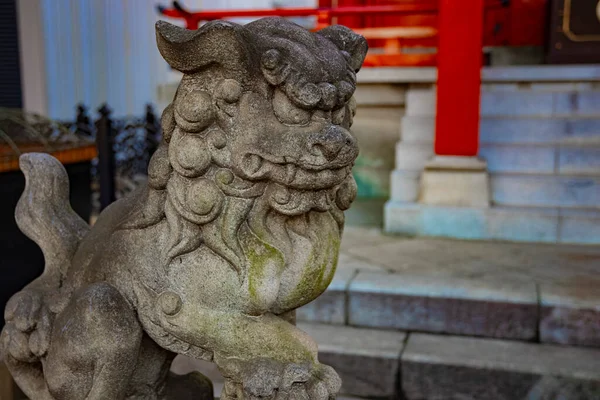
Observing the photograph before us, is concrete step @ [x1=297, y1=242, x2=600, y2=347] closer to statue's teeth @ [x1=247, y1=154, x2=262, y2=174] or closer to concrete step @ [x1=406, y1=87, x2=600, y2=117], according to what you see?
concrete step @ [x1=406, y1=87, x2=600, y2=117]

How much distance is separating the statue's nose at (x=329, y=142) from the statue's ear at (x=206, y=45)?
21cm

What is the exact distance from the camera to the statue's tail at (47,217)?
155cm

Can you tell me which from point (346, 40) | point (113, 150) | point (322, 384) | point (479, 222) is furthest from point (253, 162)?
point (479, 222)

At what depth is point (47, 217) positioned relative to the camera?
5.12 ft

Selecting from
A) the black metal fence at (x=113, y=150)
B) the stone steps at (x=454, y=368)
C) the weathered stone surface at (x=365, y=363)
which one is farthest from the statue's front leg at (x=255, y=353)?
the black metal fence at (x=113, y=150)

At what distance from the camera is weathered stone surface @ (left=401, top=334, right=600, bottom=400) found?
230 centimetres

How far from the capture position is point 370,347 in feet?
8.38

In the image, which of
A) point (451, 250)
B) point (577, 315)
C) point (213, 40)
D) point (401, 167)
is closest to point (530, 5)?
point (401, 167)

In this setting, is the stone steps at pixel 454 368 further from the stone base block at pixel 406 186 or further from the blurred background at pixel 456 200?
the stone base block at pixel 406 186

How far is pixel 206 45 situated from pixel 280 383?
0.71m

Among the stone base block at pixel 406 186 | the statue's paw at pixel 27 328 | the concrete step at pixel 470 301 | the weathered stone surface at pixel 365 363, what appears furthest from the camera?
the stone base block at pixel 406 186

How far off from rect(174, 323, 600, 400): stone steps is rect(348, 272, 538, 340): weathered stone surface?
68mm

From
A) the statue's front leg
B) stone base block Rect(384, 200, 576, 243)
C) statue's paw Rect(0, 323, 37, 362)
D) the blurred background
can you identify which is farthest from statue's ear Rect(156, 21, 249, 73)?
stone base block Rect(384, 200, 576, 243)

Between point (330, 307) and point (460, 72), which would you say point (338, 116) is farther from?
point (460, 72)
